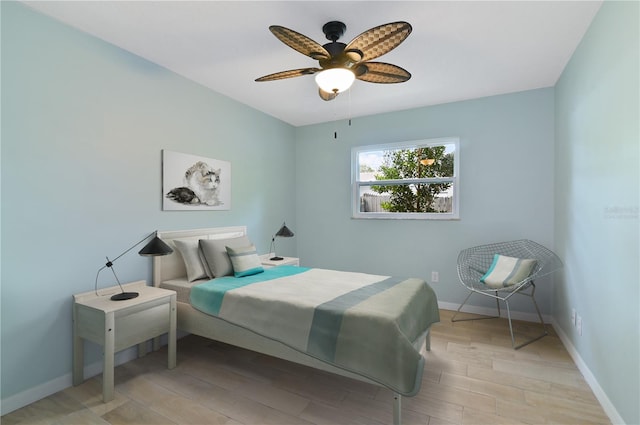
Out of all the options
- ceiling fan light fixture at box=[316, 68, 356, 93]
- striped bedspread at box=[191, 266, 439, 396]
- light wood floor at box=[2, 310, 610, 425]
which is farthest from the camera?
ceiling fan light fixture at box=[316, 68, 356, 93]

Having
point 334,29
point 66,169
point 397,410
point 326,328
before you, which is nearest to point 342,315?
point 326,328

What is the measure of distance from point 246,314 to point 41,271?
1.41 metres

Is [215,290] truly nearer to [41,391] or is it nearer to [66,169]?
[41,391]

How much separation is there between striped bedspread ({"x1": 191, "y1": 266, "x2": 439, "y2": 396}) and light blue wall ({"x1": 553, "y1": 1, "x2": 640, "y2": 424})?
1.08m

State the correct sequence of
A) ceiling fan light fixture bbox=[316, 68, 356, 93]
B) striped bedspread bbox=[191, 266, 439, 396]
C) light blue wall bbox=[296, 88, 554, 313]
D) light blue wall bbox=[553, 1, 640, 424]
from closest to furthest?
light blue wall bbox=[553, 1, 640, 424]
striped bedspread bbox=[191, 266, 439, 396]
ceiling fan light fixture bbox=[316, 68, 356, 93]
light blue wall bbox=[296, 88, 554, 313]

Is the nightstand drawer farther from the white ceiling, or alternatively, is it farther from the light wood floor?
the white ceiling

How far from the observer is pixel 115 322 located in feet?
6.88

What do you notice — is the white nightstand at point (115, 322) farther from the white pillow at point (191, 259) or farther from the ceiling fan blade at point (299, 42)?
the ceiling fan blade at point (299, 42)

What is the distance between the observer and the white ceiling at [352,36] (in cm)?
204

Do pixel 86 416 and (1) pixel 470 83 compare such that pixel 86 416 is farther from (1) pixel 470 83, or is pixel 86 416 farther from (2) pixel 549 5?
(1) pixel 470 83

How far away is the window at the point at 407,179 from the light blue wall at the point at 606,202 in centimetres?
126

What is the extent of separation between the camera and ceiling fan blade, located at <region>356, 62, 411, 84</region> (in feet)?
7.10

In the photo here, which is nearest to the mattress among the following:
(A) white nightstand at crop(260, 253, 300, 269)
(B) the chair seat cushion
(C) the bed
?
(C) the bed

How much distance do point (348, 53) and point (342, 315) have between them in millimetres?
1677
